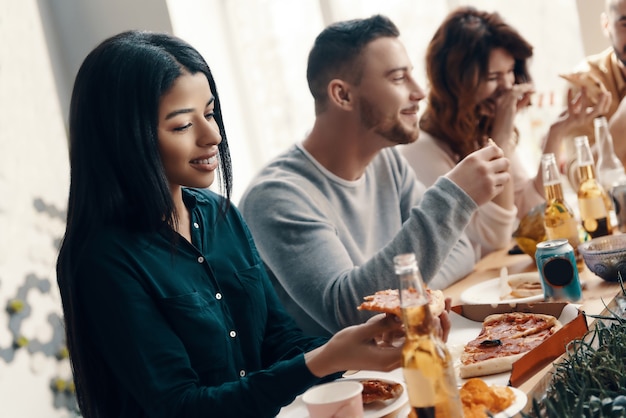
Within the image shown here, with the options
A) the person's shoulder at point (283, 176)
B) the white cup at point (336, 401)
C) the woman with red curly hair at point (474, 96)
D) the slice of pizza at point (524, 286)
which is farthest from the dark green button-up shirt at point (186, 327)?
the woman with red curly hair at point (474, 96)

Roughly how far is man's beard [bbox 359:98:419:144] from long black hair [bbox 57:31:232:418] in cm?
93

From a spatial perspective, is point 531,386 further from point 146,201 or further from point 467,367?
point 146,201

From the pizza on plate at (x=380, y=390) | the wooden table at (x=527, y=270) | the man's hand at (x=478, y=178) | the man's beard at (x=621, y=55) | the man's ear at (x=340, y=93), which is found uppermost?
the man's ear at (x=340, y=93)

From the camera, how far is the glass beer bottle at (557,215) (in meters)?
2.03

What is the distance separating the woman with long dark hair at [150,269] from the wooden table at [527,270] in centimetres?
24

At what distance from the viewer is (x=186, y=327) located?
4.67 ft

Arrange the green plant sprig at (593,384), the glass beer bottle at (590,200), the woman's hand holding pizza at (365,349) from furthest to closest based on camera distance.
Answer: the glass beer bottle at (590,200)
the woman's hand holding pizza at (365,349)
the green plant sprig at (593,384)

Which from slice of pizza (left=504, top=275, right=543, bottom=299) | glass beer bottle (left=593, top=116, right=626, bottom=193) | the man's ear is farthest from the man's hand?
glass beer bottle (left=593, top=116, right=626, bottom=193)

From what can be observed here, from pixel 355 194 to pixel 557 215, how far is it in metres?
0.56

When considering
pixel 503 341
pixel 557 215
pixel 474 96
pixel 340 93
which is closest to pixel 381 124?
pixel 340 93

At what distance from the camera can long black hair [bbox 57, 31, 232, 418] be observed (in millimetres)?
1360

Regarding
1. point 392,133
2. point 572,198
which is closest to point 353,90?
point 392,133

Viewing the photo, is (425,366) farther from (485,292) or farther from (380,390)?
(485,292)

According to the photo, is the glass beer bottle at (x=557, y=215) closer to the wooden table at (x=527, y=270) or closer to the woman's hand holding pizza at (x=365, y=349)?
the wooden table at (x=527, y=270)
